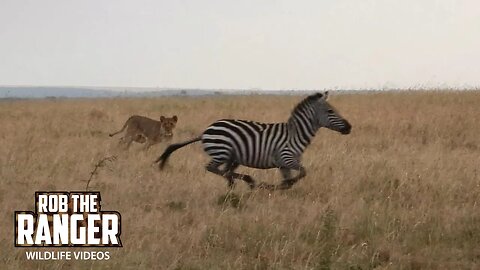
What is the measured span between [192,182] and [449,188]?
3397mm

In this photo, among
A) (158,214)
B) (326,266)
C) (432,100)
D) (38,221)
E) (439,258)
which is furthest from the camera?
(432,100)

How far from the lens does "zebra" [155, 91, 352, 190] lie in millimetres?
6945

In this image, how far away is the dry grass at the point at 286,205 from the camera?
4641 mm

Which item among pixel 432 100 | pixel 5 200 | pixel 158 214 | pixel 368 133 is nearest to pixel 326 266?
pixel 158 214

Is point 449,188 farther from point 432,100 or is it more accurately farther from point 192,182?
point 432,100

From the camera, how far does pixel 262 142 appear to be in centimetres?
699

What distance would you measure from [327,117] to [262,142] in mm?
934

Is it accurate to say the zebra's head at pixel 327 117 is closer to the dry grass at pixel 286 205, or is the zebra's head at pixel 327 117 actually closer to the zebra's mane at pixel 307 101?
the zebra's mane at pixel 307 101

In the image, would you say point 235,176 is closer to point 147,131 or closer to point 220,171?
point 220,171

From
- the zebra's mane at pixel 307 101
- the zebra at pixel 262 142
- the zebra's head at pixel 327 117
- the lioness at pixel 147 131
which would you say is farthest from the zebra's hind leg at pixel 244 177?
the lioness at pixel 147 131

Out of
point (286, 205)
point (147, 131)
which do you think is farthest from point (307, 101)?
point (147, 131)

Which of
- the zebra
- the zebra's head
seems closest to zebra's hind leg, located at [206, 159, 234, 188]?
the zebra

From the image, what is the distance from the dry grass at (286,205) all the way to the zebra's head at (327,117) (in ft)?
2.41

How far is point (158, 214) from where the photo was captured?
5.86 meters
